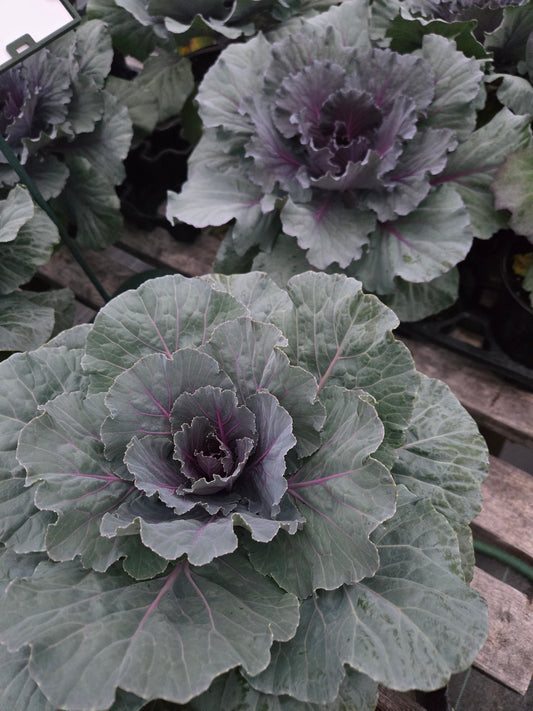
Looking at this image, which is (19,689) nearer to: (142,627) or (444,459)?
(142,627)

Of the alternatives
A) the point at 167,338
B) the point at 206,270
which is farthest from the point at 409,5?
the point at 167,338

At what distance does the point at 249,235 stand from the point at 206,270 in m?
0.47

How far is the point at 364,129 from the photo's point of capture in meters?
1.41

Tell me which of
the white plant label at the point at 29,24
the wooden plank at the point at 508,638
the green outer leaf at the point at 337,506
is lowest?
the wooden plank at the point at 508,638

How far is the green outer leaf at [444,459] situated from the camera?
1.00 m

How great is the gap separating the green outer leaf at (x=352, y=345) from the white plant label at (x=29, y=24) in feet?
2.44

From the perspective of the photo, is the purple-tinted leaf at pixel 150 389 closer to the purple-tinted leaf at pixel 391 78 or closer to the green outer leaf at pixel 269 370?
the green outer leaf at pixel 269 370

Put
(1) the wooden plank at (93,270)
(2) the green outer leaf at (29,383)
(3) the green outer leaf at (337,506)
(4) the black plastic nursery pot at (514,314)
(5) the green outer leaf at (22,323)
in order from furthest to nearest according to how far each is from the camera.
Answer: (1) the wooden plank at (93,270) → (4) the black plastic nursery pot at (514,314) → (5) the green outer leaf at (22,323) → (2) the green outer leaf at (29,383) → (3) the green outer leaf at (337,506)

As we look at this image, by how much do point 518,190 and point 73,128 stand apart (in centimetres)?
125

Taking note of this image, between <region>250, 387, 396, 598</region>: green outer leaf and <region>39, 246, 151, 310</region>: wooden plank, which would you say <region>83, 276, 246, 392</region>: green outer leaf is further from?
<region>39, 246, 151, 310</region>: wooden plank

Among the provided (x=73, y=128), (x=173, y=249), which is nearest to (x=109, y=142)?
(x=73, y=128)

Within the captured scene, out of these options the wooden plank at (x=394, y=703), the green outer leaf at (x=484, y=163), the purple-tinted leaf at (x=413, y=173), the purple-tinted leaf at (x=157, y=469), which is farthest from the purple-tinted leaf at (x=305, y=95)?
the wooden plank at (x=394, y=703)

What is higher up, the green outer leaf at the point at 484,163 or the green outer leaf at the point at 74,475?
the green outer leaf at the point at 74,475

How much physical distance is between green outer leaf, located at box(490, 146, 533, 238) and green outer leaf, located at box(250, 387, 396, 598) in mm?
720
